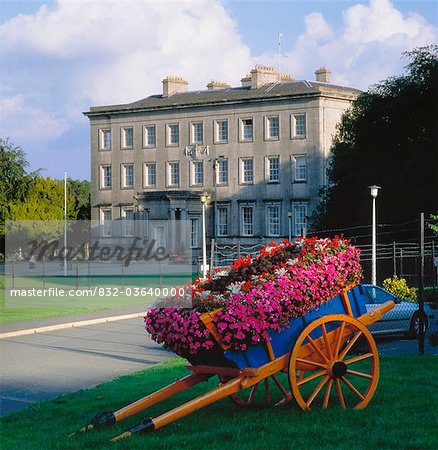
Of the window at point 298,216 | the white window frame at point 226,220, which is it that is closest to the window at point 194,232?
the white window frame at point 226,220

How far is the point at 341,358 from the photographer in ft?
35.4

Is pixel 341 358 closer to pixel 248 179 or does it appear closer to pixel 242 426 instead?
pixel 242 426

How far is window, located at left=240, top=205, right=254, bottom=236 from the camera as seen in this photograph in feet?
281

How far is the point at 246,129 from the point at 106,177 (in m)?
16.5

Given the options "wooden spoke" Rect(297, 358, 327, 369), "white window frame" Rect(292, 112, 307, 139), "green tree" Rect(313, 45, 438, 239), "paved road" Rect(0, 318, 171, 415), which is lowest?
"paved road" Rect(0, 318, 171, 415)

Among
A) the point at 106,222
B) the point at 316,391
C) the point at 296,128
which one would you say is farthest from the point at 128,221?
the point at 316,391

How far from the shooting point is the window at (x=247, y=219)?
85.6 m

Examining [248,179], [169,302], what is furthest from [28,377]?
Result: [248,179]

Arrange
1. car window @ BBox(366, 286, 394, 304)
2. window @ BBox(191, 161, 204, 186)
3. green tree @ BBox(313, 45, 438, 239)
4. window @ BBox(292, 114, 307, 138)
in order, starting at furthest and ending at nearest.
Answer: window @ BBox(191, 161, 204, 186) < window @ BBox(292, 114, 307, 138) < green tree @ BBox(313, 45, 438, 239) < car window @ BBox(366, 286, 394, 304)

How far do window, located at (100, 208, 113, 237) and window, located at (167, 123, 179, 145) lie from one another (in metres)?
9.50

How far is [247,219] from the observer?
8619cm

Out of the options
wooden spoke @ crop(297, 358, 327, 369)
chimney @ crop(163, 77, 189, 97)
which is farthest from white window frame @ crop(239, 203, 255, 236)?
wooden spoke @ crop(297, 358, 327, 369)

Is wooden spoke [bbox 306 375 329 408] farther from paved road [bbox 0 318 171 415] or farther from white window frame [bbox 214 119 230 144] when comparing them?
white window frame [bbox 214 119 230 144]

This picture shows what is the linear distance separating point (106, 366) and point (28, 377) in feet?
6.16
